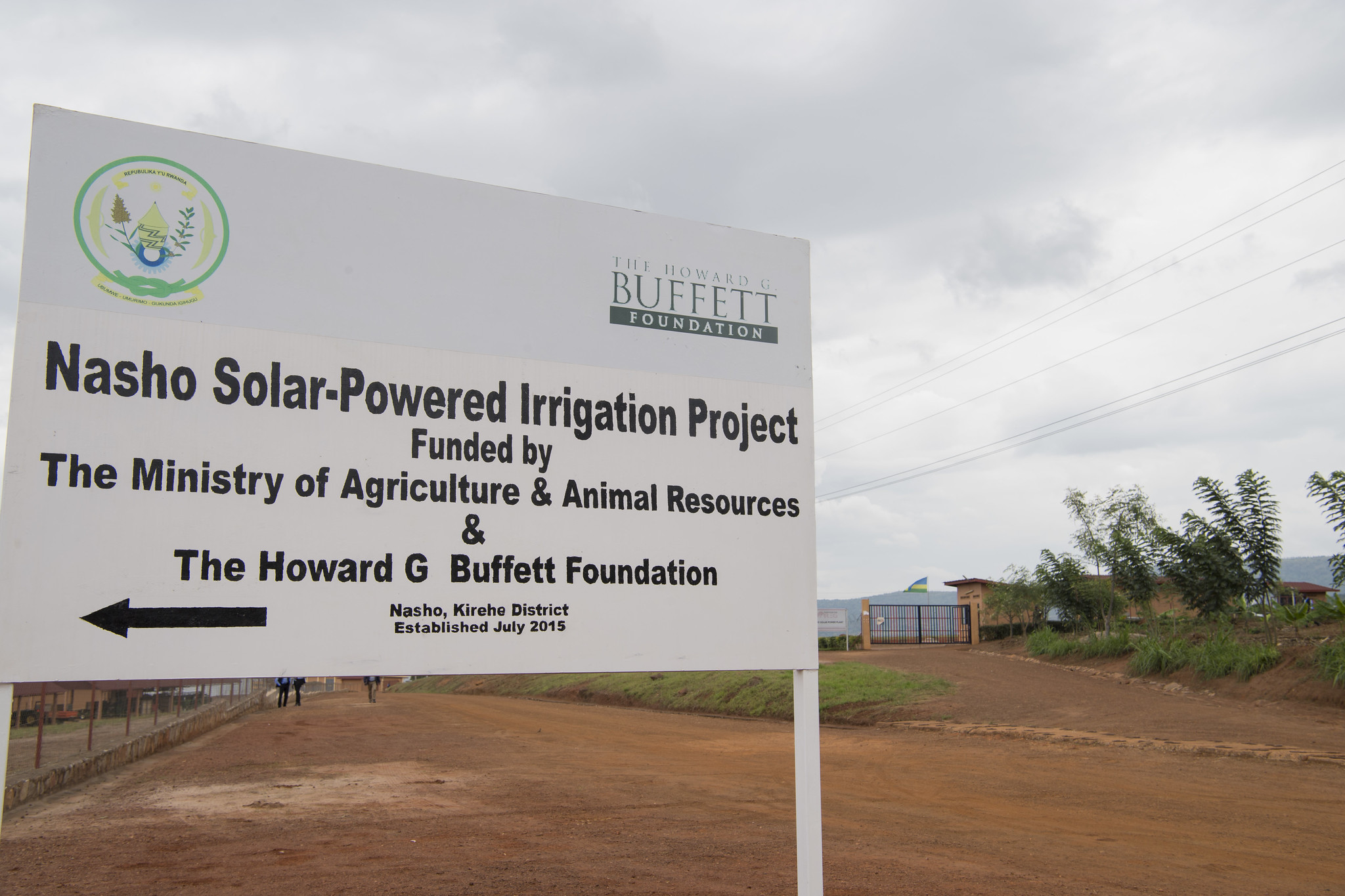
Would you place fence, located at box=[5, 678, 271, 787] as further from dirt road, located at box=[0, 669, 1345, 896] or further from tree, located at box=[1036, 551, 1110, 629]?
tree, located at box=[1036, 551, 1110, 629]

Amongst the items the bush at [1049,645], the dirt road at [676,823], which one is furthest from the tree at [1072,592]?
the dirt road at [676,823]

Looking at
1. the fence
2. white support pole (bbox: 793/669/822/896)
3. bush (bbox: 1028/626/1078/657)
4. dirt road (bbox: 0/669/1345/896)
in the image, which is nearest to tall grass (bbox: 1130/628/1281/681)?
bush (bbox: 1028/626/1078/657)

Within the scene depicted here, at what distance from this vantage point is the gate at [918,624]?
4256cm

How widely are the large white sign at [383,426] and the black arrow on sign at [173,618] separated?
0.01m

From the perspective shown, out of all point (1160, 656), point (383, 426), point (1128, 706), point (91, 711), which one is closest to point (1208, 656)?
point (1160, 656)

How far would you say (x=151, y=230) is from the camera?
154 inches

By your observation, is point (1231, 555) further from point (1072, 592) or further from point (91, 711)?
point (91, 711)

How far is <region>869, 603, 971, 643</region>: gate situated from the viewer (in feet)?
140

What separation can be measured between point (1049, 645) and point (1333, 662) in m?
12.9

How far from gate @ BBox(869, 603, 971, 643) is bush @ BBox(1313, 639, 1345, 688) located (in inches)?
926

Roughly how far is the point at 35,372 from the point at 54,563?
0.79 m

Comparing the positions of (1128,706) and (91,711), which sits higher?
(91,711)

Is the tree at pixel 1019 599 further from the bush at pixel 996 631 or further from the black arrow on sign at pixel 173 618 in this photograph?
the black arrow on sign at pixel 173 618

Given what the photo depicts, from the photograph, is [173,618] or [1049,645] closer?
[173,618]
